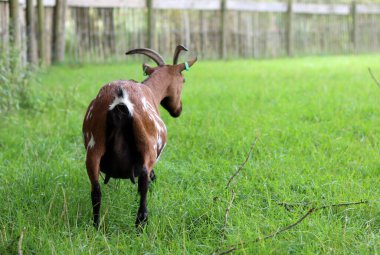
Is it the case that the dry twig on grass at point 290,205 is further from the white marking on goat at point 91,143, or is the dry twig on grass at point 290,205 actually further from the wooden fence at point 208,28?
the wooden fence at point 208,28

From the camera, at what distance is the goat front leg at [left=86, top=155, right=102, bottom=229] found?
3.04 meters

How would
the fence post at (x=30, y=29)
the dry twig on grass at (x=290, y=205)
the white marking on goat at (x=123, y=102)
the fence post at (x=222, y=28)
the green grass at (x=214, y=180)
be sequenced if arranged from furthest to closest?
the fence post at (x=222, y=28) < the fence post at (x=30, y=29) < the dry twig on grass at (x=290, y=205) < the white marking on goat at (x=123, y=102) < the green grass at (x=214, y=180)

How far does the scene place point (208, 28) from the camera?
47.8 ft

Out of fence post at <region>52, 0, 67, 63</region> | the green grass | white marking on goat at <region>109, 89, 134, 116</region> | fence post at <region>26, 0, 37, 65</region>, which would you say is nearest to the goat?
white marking on goat at <region>109, 89, 134, 116</region>

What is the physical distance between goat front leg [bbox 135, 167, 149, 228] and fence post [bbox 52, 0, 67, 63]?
360 inches

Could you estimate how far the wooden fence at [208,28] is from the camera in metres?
12.7

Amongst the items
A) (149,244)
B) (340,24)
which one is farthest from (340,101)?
(340,24)

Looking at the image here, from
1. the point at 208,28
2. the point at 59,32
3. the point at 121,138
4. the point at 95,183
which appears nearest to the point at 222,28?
the point at 208,28

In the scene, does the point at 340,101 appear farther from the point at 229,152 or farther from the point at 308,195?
the point at 308,195

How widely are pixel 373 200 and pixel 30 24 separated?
7.93 m

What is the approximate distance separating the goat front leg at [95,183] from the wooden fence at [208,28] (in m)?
6.78

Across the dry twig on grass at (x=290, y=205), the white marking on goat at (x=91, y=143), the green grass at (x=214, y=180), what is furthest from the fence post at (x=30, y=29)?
the dry twig on grass at (x=290, y=205)

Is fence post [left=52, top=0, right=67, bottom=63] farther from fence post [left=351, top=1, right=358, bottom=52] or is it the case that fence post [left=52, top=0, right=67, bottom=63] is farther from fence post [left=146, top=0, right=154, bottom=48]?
fence post [left=351, top=1, right=358, bottom=52]

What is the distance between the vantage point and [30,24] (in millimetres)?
10008
